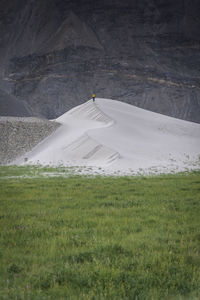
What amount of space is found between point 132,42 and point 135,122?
95.6 m

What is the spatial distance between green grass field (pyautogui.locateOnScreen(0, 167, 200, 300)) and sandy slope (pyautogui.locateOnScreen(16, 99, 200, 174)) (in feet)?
48.6

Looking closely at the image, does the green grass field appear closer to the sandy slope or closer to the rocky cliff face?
the sandy slope

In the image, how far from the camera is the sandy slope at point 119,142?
2803 centimetres

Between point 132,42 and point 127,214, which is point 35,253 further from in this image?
point 132,42

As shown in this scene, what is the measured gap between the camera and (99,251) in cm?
486

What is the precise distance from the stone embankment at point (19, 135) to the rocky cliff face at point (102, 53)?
2882 inches

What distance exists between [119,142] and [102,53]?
323ft

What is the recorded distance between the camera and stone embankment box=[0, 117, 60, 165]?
121 feet

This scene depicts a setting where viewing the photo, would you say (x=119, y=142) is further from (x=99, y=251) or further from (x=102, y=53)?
(x=102, y=53)

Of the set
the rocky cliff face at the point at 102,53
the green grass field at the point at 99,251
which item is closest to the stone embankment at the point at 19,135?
the green grass field at the point at 99,251

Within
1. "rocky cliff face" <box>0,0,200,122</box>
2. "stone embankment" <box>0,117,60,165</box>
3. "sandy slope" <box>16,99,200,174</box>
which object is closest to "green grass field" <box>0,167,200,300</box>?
"sandy slope" <box>16,99,200,174</box>

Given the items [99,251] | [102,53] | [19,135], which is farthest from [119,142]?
[102,53]

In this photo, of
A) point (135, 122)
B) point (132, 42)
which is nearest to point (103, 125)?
point (135, 122)

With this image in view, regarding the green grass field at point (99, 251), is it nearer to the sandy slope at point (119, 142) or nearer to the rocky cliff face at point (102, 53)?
the sandy slope at point (119, 142)
